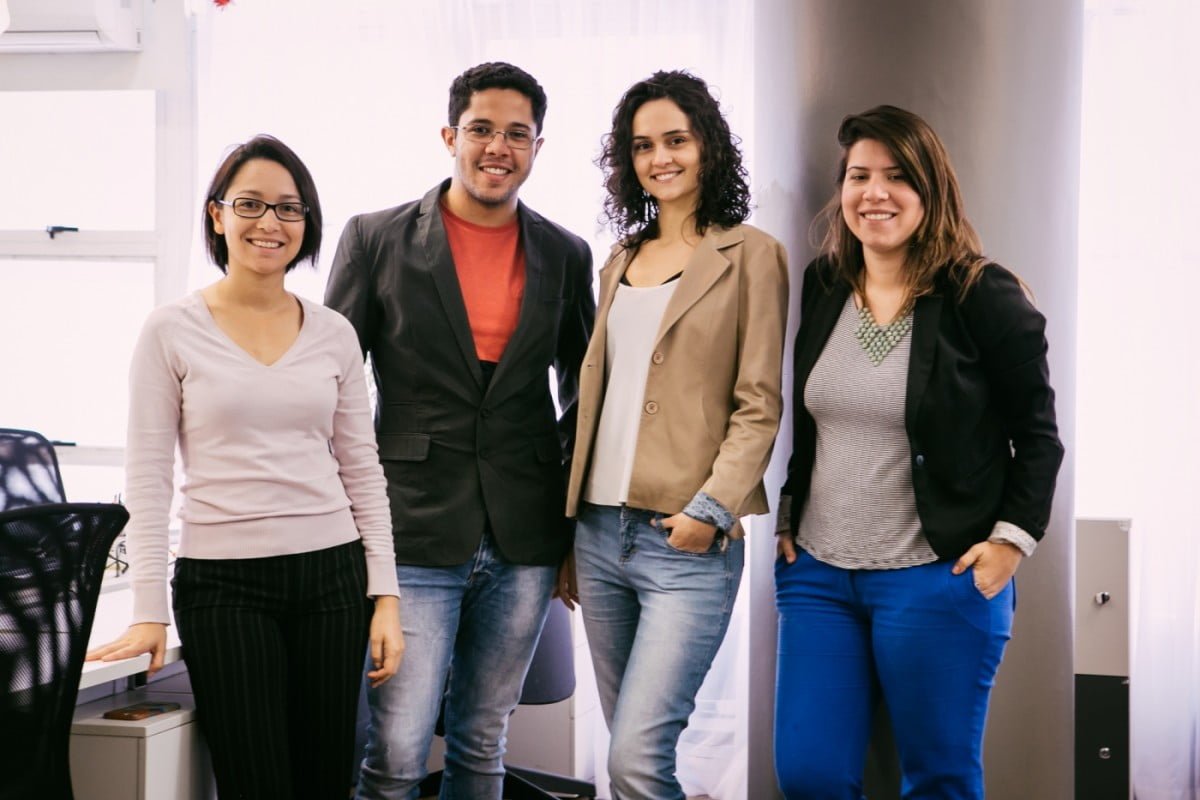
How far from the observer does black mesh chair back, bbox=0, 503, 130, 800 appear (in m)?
1.55

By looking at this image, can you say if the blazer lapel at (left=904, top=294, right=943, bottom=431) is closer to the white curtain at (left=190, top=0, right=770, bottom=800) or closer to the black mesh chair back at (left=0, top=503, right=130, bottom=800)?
the black mesh chair back at (left=0, top=503, right=130, bottom=800)

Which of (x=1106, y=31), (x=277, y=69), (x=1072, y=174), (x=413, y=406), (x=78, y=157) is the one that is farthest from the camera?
(x=78, y=157)

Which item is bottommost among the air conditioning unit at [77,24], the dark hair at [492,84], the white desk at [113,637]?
the white desk at [113,637]

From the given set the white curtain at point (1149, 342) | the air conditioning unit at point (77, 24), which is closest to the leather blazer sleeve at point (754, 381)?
the white curtain at point (1149, 342)

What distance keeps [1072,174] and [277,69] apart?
283 centimetres

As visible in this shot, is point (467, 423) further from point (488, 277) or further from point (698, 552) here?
point (698, 552)

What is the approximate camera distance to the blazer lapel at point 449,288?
2.14 meters

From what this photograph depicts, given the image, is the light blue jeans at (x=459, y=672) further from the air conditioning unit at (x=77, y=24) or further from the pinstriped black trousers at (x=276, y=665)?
the air conditioning unit at (x=77, y=24)

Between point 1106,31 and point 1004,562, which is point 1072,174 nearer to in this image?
point 1004,562

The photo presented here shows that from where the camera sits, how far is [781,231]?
251 centimetres

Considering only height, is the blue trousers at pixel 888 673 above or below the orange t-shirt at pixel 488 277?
below

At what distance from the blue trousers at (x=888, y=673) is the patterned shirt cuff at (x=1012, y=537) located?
82mm

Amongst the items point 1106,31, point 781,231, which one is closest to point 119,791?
point 781,231

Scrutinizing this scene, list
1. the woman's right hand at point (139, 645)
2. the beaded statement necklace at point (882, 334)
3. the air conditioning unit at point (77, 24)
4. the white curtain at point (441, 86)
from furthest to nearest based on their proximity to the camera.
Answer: the air conditioning unit at point (77, 24)
the white curtain at point (441, 86)
the beaded statement necklace at point (882, 334)
the woman's right hand at point (139, 645)
